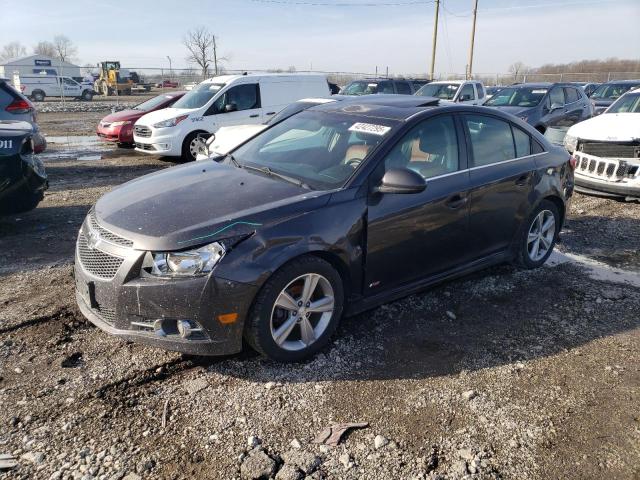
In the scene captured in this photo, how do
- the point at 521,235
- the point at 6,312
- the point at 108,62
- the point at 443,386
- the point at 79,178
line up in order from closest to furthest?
the point at 443,386, the point at 6,312, the point at 521,235, the point at 79,178, the point at 108,62

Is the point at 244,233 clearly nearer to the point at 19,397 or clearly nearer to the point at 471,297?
the point at 19,397

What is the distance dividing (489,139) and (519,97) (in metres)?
9.29

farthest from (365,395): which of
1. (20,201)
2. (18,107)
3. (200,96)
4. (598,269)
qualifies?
(200,96)

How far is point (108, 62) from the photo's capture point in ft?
141

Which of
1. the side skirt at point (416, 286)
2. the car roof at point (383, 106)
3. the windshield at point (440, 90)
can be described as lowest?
the side skirt at point (416, 286)

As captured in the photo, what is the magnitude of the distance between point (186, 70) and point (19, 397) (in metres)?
35.5

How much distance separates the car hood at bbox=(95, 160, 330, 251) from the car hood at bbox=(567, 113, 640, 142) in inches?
247

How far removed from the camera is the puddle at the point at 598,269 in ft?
16.5

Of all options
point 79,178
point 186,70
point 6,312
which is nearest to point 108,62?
point 186,70

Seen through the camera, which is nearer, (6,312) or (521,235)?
(6,312)

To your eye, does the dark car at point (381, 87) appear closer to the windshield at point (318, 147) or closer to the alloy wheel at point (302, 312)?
the windshield at point (318, 147)

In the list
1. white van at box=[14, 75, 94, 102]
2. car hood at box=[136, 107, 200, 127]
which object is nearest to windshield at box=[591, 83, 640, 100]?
car hood at box=[136, 107, 200, 127]

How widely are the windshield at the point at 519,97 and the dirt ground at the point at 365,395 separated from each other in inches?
346

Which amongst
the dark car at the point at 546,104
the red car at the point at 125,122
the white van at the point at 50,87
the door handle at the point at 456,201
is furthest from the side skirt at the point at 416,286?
the white van at the point at 50,87
